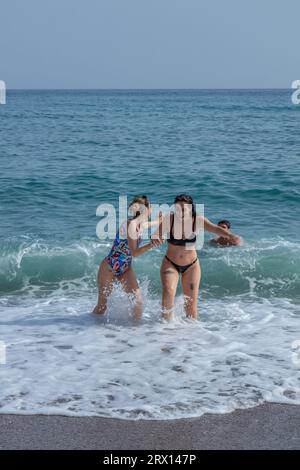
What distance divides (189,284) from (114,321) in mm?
1062

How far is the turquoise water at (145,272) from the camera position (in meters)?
5.89

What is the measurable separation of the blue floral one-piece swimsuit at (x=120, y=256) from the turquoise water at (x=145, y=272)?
357 millimetres

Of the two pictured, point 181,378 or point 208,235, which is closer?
point 181,378

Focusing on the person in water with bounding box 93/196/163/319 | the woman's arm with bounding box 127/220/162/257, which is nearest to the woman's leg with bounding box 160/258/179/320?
the person in water with bounding box 93/196/163/319

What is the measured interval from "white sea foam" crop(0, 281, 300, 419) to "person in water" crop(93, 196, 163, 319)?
15cm

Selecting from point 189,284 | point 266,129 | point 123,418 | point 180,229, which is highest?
point 266,129

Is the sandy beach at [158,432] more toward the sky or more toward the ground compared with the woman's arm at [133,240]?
more toward the ground

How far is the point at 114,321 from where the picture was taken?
7.82 metres

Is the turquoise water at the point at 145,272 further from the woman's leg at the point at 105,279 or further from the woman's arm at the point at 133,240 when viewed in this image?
the woman's arm at the point at 133,240

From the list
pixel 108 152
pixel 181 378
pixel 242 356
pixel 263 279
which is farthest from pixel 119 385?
pixel 108 152

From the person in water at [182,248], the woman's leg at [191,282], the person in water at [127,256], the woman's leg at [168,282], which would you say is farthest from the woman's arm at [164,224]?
the woman's leg at [191,282]

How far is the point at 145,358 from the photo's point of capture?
261 inches

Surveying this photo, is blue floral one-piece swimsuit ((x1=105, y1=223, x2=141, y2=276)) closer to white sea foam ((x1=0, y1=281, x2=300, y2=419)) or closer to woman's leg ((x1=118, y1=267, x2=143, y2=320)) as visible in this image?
woman's leg ((x1=118, y1=267, x2=143, y2=320))

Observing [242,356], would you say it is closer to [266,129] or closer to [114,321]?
[114,321]
